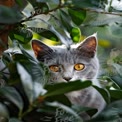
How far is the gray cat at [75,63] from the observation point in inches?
37.9

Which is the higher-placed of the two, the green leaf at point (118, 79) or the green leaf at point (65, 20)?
the green leaf at point (65, 20)

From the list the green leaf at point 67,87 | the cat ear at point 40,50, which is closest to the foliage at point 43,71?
the green leaf at point 67,87

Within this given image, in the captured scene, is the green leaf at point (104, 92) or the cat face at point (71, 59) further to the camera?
the cat face at point (71, 59)

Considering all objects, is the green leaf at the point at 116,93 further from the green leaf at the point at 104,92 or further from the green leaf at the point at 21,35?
the green leaf at the point at 21,35

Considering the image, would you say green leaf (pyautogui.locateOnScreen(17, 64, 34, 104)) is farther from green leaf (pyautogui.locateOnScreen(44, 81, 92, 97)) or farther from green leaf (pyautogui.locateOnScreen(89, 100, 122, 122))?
green leaf (pyautogui.locateOnScreen(89, 100, 122, 122))

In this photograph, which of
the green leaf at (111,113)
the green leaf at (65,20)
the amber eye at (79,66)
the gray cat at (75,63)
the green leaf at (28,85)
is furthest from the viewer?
the amber eye at (79,66)

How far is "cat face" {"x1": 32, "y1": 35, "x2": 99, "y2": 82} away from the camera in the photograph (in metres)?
0.99

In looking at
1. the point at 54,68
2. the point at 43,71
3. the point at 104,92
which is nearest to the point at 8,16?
the point at 43,71

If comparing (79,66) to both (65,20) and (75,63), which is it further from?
(65,20)

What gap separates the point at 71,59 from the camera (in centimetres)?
106

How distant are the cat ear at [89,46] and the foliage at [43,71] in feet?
0.26

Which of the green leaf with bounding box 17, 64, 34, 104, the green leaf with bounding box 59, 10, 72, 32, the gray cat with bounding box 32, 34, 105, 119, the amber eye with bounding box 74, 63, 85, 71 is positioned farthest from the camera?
the amber eye with bounding box 74, 63, 85, 71

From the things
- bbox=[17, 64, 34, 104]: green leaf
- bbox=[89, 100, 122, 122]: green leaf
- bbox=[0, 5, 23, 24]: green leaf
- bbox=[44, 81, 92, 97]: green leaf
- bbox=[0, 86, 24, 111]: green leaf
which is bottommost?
bbox=[89, 100, 122, 122]: green leaf

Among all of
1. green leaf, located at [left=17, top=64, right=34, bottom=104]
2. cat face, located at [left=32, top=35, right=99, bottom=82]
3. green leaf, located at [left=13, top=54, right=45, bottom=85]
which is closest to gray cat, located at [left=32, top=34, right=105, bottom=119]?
cat face, located at [left=32, top=35, right=99, bottom=82]
